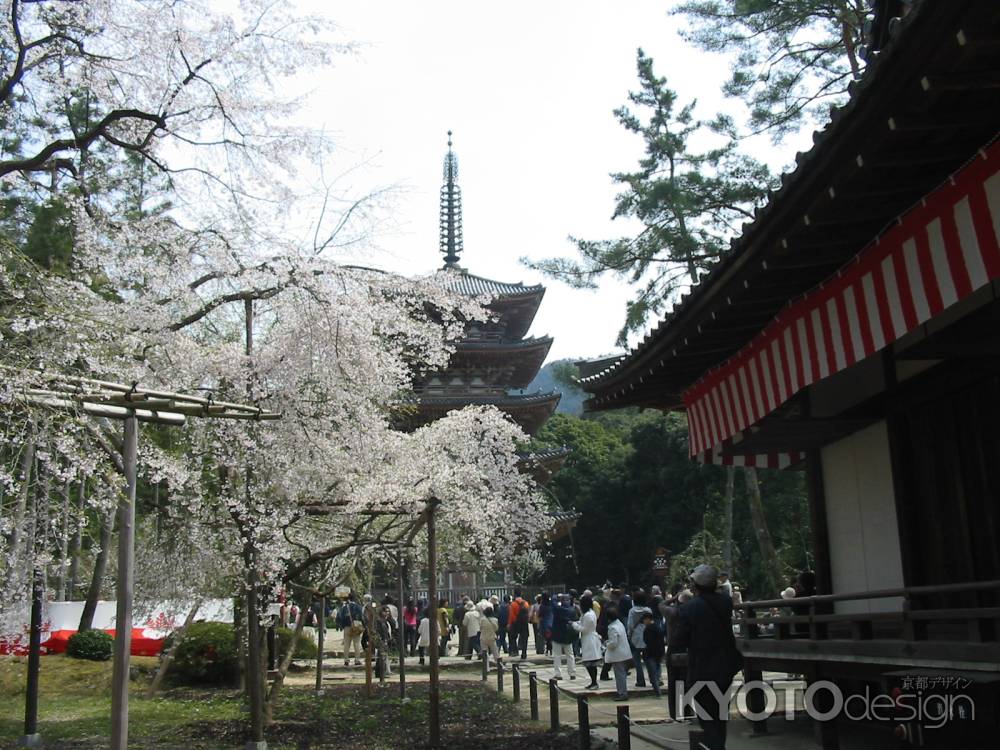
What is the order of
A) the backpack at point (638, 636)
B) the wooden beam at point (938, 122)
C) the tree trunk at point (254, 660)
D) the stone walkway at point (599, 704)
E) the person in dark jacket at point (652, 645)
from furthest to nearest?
the backpack at point (638, 636), the person in dark jacket at point (652, 645), the tree trunk at point (254, 660), the stone walkway at point (599, 704), the wooden beam at point (938, 122)

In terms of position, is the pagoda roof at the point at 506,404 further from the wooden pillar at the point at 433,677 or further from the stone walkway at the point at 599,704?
the wooden pillar at the point at 433,677

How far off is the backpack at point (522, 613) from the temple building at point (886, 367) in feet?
42.2

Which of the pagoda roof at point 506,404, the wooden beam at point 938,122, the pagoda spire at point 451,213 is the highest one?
the pagoda spire at point 451,213

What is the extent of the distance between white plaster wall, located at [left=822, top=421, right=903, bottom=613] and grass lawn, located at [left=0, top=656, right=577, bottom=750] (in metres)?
3.36

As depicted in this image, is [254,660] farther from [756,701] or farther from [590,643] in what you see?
[590,643]

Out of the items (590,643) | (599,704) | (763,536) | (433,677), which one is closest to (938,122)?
(433,677)

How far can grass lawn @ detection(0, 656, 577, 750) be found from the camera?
10.4 m

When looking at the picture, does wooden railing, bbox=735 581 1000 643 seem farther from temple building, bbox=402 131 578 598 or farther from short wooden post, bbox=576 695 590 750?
temple building, bbox=402 131 578 598

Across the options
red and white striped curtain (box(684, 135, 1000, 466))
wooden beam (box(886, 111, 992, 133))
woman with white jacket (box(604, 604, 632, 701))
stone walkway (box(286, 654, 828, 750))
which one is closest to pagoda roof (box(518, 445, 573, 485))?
stone walkway (box(286, 654, 828, 750))

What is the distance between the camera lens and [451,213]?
5172 centimetres

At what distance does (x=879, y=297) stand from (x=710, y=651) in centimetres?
262

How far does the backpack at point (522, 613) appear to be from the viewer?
22234mm

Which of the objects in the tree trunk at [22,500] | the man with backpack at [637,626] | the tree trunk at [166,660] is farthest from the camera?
the tree trunk at [166,660]

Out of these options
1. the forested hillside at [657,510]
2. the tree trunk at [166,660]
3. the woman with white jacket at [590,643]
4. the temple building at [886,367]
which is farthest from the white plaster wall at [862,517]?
the forested hillside at [657,510]
